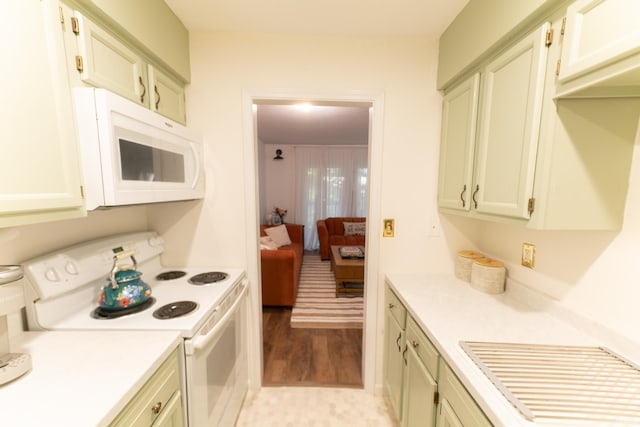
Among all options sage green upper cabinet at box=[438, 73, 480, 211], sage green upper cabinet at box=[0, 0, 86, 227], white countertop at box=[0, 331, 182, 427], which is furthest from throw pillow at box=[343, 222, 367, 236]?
sage green upper cabinet at box=[0, 0, 86, 227]

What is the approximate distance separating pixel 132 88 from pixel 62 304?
0.99 metres

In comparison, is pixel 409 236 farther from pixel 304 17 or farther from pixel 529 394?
pixel 304 17

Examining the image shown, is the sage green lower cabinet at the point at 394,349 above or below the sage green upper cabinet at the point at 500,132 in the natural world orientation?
below

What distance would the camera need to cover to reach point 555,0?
907 mm

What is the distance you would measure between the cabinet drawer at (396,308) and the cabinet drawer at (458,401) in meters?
0.43

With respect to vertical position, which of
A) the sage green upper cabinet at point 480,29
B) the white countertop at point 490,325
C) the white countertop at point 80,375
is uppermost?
the sage green upper cabinet at point 480,29

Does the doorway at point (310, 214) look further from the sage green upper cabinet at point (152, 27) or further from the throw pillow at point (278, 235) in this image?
the sage green upper cabinet at point (152, 27)

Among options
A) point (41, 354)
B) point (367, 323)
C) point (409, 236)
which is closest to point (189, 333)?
point (41, 354)

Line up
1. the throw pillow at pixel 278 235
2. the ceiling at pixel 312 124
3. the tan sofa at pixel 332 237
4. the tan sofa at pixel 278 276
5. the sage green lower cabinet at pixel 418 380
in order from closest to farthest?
1. the sage green lower cabinet at pixel 418 380
2. the tan sofa at pixel 278 276
3. the ceiling at pixel 312 124
4. the throw pillow at pixel 278 235
5. the tan sofa at pixel 332 237

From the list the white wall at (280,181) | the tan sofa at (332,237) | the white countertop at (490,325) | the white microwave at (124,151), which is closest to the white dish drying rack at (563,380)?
the white countertop at (490,325)

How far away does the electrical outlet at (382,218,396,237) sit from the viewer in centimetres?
180

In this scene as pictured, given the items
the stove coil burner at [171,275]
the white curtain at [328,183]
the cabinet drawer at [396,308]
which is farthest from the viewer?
the white curtain at [328,183]

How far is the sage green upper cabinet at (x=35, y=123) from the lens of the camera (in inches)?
28.8

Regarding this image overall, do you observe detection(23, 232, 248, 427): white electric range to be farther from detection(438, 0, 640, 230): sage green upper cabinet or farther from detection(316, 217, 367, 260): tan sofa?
detection(316, 217, 367, 260): tan sofa
